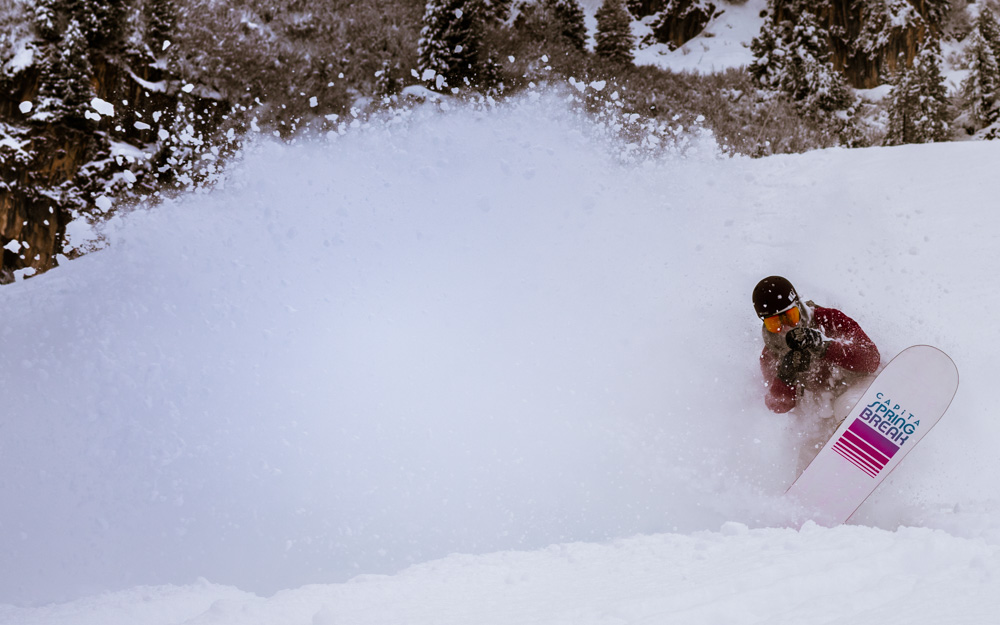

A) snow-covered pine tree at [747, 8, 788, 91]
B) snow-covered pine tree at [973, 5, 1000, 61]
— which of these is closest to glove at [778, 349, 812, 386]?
snow-covered pine tree at [747, 8, 788, 91]

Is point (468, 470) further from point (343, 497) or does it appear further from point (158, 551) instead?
point (158, 551)

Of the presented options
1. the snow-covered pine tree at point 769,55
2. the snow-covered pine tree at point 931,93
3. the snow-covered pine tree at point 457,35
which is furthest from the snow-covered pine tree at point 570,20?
the snow-covered pine tree at point 931,93

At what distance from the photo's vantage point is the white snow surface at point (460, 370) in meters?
2.68

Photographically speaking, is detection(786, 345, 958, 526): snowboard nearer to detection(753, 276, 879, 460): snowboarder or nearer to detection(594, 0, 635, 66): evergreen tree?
detection(753, 276, 879, 460): snowboarder

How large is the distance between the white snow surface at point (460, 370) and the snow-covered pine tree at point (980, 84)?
1.51ft

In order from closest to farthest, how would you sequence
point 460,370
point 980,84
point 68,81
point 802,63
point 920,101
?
point 460,370 → point 980,84 → point 920,101 → point 802,63 → point 68,81

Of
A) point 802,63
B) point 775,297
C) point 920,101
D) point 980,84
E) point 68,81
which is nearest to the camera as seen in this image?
point 775,297

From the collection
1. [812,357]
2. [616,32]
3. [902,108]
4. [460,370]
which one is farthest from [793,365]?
[616,32]

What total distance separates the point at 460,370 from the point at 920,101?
3.54m

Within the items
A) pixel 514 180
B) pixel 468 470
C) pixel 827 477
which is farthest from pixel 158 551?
pixel 827 477

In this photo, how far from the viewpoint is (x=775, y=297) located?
2525mm

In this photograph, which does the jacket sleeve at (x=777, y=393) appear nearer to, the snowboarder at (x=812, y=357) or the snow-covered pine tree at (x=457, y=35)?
the snowboarder at (x=812, y=357)

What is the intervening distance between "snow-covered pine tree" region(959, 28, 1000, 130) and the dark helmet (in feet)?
→ 8.41

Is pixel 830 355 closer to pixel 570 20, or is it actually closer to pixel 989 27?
pixel 989 27
